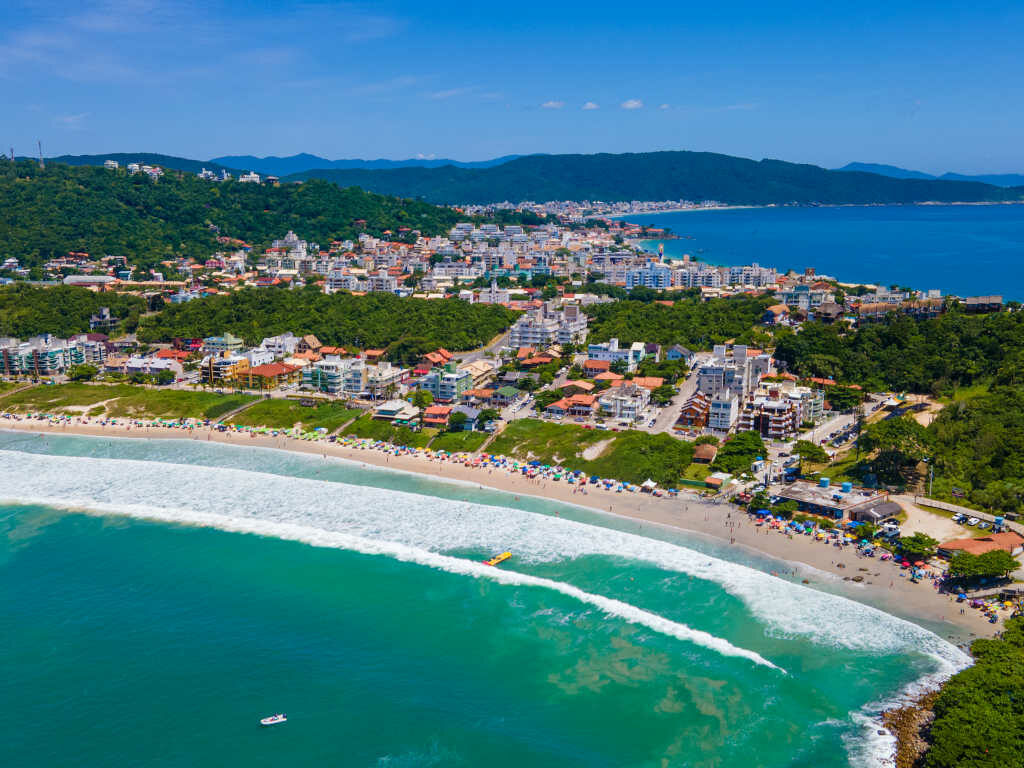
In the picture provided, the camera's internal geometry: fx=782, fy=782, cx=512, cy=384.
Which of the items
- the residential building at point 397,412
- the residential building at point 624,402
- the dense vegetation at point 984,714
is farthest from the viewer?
the residential building at point 397,412

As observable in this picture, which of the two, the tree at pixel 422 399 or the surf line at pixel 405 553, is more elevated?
the tree at pixel 422 399

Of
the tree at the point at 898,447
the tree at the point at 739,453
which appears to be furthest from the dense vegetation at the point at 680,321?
the tree at the point at 898,447

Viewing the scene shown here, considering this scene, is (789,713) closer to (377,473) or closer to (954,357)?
(377,473)

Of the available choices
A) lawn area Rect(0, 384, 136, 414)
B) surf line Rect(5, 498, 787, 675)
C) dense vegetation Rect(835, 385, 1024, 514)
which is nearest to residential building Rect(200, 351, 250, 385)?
lawn area Rect(0, 384, 136, 414)

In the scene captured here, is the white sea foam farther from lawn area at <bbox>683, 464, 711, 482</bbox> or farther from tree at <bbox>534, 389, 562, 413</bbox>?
tree at <bbox>534, 389, 562, 413</bbox>

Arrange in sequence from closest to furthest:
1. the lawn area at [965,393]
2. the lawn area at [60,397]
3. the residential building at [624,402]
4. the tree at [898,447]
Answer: the tree at [898,447] → the lawn area at [965,393] → the residential building at [624,402] → the lawn area at [60,397]

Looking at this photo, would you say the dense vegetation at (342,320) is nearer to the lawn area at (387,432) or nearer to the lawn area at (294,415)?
the lawn area at (294,415)

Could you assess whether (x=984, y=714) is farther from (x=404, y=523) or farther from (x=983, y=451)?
(x=404, y=523)
